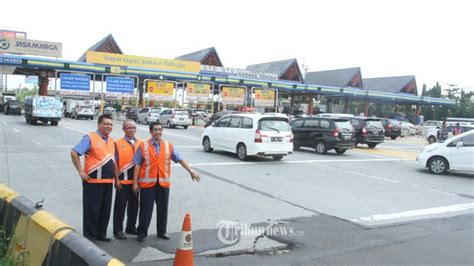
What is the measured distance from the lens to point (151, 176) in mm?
5305

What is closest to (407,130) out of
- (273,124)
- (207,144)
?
(207,144)

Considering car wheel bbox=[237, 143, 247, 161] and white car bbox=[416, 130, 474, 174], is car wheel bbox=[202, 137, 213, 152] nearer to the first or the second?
car wheel bbox=[237, 143, 247, 161]

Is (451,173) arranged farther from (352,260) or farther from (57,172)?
(57,172)

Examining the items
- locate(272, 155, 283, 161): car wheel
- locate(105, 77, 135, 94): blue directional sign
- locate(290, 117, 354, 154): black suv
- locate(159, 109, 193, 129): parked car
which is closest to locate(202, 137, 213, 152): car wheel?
locate(272, 155, 283, 161): car wheel

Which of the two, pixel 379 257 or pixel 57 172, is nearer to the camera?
pixel 379 257

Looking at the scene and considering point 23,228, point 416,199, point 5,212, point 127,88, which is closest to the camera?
point 23,228

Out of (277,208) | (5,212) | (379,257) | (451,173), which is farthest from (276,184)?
(451,173)

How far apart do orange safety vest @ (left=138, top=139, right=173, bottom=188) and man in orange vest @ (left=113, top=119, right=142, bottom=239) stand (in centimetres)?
15

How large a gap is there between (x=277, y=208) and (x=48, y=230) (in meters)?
4.51

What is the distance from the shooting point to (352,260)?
5.02m

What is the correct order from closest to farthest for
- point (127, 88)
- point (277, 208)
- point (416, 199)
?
point (277, 208)
point (416, 199)
point (127, 88)

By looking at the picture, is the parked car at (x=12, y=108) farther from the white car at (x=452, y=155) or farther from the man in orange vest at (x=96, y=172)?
the man in orange vest at (x=96, y=172)

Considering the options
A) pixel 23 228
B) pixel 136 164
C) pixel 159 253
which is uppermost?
pixel 136 164

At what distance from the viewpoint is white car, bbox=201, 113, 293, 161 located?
1382 centimetres
